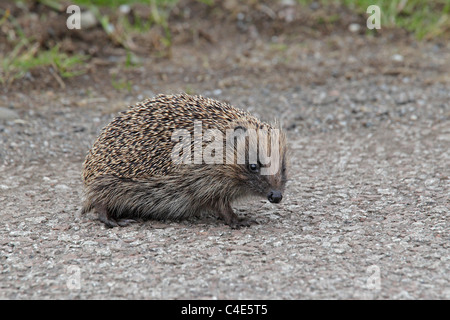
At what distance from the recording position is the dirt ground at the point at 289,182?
4.69 meters

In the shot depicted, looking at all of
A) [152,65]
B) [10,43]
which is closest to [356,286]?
[152,65]

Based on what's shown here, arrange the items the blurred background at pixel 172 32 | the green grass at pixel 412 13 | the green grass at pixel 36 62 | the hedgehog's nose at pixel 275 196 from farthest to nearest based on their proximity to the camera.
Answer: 1. the green grass at pixel 412 13
2. the blurred background at pixel 172 32
3. the green grass at pixel 36 62
4. the hedgehog's nose at pixel 275 196

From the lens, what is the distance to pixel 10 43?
10211 mm

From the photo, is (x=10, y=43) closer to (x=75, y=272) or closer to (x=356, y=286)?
(x=75, y=272)

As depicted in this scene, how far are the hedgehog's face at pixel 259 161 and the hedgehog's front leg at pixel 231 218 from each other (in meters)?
0.31

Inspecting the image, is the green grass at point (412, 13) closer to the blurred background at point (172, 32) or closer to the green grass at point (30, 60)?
the blurred background at point (172, 32)

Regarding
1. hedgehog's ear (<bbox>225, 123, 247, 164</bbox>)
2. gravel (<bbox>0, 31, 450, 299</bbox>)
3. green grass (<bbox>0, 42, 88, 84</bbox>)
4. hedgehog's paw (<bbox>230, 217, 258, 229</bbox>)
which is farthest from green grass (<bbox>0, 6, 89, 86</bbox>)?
hedgehog's paw (<bbox>230, 217, 258, 229</bbox>)

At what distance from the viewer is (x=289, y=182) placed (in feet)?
23.1

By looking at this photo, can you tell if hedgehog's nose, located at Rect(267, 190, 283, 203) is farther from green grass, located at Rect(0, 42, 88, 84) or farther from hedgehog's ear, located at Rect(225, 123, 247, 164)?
green grass, located at Rect(0, 42, 88, 84)

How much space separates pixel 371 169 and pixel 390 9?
5.42m

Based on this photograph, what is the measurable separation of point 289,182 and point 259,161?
133 cm

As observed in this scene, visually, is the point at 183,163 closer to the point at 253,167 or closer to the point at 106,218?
the point at 253,167

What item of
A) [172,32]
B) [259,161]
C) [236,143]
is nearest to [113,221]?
[236,143]

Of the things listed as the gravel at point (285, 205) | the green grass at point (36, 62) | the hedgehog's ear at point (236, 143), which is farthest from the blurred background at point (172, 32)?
the hedgehog's ear at point (236, 143)
